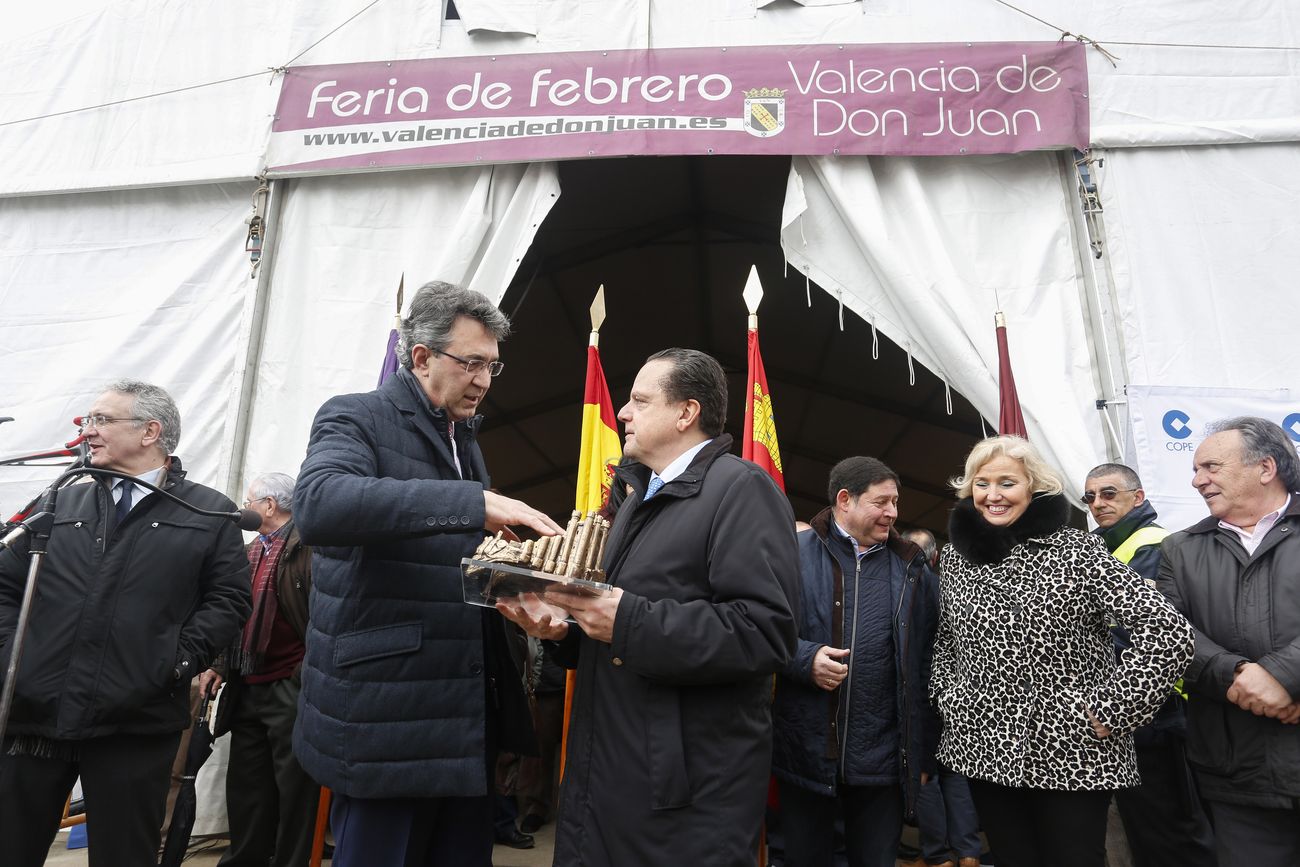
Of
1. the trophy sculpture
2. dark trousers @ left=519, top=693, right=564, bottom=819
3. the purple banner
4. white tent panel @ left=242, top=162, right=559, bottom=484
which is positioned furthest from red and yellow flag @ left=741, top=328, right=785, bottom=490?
the trophy sculpture

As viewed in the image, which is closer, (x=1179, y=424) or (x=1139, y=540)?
(x=1139, y=540)

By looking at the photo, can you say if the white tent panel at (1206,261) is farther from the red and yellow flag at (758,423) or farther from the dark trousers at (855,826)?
the dark trousers at (855,826)

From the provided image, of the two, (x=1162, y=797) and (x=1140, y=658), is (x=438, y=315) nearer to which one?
(x=1140, y=658)

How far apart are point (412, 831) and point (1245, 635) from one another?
2.37m

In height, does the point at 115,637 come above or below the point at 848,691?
above

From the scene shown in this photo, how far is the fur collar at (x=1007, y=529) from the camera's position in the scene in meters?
2.49

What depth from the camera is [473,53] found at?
4836 mm

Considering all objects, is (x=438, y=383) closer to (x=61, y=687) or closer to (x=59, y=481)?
(x=59, y=481)

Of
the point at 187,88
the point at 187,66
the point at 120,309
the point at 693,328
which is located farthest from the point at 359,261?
the point at 693,328

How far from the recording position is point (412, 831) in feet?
6.13

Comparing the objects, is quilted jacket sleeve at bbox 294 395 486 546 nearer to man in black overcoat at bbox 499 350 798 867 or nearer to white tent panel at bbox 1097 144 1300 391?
man in black overcoat at bbox 499 350 798 867

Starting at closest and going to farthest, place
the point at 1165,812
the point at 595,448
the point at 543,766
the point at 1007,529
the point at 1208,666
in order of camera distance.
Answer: the point at 1208,666, the point at 1007,529, the point at 1165,812, the point at 595,448, the point at 543,766

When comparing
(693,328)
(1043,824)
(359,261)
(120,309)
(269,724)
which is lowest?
(1043,824)

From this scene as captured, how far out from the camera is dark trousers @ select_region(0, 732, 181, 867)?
91.8 inches
